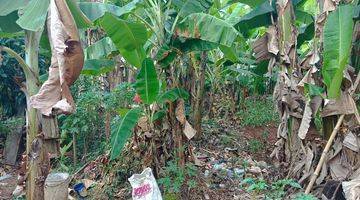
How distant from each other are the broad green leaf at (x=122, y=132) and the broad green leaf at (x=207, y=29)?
92 centimetres

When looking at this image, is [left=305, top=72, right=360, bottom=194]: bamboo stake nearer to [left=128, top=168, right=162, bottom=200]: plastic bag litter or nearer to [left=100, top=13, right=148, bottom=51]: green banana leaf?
[left=128, top=168, right=162, bottom=200]: plastic bag litter

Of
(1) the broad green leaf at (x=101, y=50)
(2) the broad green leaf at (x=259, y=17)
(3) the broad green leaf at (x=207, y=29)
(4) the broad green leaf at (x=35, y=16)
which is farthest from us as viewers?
(2) the broad green leaf at (x=259, y=17)

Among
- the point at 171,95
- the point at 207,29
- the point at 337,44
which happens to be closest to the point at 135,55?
the point at 171,95

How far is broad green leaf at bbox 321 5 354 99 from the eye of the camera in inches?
135

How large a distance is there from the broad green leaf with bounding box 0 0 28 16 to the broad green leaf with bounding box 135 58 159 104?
1135 millimetres

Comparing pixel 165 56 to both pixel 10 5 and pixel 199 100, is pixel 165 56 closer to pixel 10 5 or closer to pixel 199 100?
pixel 10 5

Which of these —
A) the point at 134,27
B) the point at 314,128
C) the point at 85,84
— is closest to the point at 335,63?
the point at 314,128

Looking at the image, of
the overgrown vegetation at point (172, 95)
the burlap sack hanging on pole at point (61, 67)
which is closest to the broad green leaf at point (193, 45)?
the overgrown vegetation at point (172, 95)

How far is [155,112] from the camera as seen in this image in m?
4.03

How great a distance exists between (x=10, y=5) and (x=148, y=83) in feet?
4.33

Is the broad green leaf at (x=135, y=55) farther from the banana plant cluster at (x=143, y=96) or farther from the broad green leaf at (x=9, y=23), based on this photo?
the broad green leaf at (x=9, y=23)

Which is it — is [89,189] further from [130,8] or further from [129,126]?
[130,8]

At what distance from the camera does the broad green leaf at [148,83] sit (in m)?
3.61

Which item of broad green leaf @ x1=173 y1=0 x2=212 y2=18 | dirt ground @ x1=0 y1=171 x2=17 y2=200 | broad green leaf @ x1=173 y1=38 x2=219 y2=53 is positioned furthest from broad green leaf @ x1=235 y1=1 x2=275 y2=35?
dirt ground @ x1=0 y1=171 x2=17 y2=200
